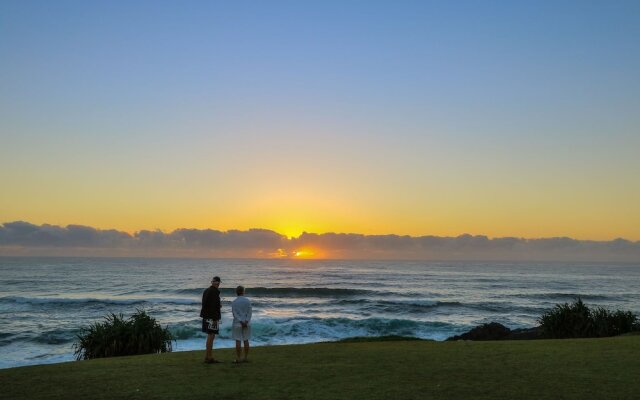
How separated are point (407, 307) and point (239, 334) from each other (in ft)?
116

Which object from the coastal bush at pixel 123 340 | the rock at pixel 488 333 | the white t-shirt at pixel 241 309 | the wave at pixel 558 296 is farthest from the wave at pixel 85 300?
the white t-shirt at pixel 241 309

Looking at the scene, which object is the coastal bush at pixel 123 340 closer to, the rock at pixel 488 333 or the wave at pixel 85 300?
the rock at pixel 488 333

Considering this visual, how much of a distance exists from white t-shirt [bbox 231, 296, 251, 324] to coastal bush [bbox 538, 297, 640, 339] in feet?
45.3

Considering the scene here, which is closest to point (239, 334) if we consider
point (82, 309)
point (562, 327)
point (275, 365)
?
point (275, 365)

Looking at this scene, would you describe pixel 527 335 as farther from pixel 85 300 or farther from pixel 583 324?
pixel 85 300

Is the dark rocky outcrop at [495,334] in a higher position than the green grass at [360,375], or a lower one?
lower

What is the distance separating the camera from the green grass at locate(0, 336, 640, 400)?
8.63 meters

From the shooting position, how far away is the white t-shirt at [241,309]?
38.3 feet

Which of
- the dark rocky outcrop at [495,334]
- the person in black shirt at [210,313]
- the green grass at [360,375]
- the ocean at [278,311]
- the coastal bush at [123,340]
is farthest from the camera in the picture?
the ocean at [278,311]

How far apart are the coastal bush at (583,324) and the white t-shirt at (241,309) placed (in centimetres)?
1382

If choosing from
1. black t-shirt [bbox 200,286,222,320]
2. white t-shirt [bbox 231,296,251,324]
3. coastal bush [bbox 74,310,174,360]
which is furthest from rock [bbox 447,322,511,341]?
black t-shirt [bbox 200,286,222,320]

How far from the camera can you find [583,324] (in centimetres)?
2031

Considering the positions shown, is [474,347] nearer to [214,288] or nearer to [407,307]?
[214,288]

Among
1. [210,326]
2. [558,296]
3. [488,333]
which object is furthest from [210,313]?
[558,296]
